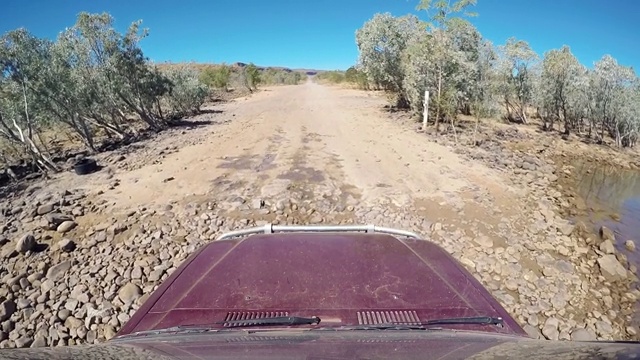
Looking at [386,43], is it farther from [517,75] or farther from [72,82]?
[72,82]

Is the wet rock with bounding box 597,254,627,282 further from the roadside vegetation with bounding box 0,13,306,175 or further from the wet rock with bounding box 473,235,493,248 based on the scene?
the roadside vegetation with bounding box 0,13,306,175

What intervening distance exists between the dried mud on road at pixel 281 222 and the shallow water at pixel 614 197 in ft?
2.96

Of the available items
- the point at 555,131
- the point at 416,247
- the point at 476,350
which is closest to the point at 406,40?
the point at 555,131

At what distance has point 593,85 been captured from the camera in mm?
15062

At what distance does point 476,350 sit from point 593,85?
60.8 ft

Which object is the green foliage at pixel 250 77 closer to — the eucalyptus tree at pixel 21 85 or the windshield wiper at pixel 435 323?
the eucalyptus tree at pixel 21 85

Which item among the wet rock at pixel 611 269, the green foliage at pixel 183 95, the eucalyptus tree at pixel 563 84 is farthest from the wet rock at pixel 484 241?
the green foliage at pixel 183 95

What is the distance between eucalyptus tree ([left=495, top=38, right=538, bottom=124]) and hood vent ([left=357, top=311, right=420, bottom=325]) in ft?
58.7

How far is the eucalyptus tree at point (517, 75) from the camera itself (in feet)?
52.8

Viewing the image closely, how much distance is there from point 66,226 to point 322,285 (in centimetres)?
557

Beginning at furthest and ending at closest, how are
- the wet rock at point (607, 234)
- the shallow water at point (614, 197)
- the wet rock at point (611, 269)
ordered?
the shallow water at point (614, 197) → the wet rock at point (607, 234) → the wet rock at point (611, 269)

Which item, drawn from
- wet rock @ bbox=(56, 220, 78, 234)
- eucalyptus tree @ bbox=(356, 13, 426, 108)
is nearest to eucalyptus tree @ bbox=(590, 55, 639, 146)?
eucalyptus tree @ bbox=(356, 13, 426, 108)

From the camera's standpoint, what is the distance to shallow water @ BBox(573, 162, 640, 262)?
680cm

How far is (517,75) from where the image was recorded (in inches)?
682
